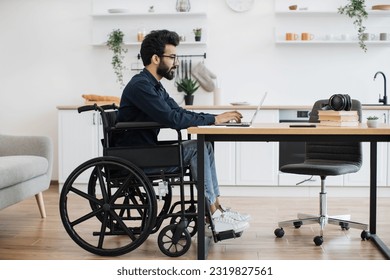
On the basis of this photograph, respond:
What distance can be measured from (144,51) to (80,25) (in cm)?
266

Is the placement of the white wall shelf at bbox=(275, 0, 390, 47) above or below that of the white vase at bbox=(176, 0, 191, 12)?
below

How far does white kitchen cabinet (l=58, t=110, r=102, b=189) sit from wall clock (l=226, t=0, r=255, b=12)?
64.2 inches

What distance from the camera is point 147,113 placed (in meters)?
3.11

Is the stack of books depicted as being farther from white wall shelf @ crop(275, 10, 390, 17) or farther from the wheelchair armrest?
white wall shelf @ crop(275, 10, 390, 17)

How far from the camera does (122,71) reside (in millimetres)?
5762

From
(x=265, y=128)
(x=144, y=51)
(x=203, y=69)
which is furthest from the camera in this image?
(x=203, y=69)

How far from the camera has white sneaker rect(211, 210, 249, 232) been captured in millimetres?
3168

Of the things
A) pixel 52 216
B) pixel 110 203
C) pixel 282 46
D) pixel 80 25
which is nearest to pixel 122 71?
pixel 80 25

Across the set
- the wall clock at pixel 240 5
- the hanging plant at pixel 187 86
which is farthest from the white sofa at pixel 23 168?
the wall clock at pixel 240 5

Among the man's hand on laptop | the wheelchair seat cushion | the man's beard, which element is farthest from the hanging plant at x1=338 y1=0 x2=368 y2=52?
the wheelchair seat cushion

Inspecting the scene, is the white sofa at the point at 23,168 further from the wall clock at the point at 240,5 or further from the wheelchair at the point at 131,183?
the wall clock at the point at 240,5

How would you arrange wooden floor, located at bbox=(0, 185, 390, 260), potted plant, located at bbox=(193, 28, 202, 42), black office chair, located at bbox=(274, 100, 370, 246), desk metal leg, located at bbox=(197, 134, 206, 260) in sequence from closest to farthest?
desk metal leg, located at bbox=(197, 134, 206, 260) → wooden floor, located at bbox=(0, 185, 390, 260) → black office chair, located at bbox=(274, 100, 370, 246) → potted plant, located at bbox=(193, 28, 202, 42)

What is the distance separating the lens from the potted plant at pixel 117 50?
562 cm
